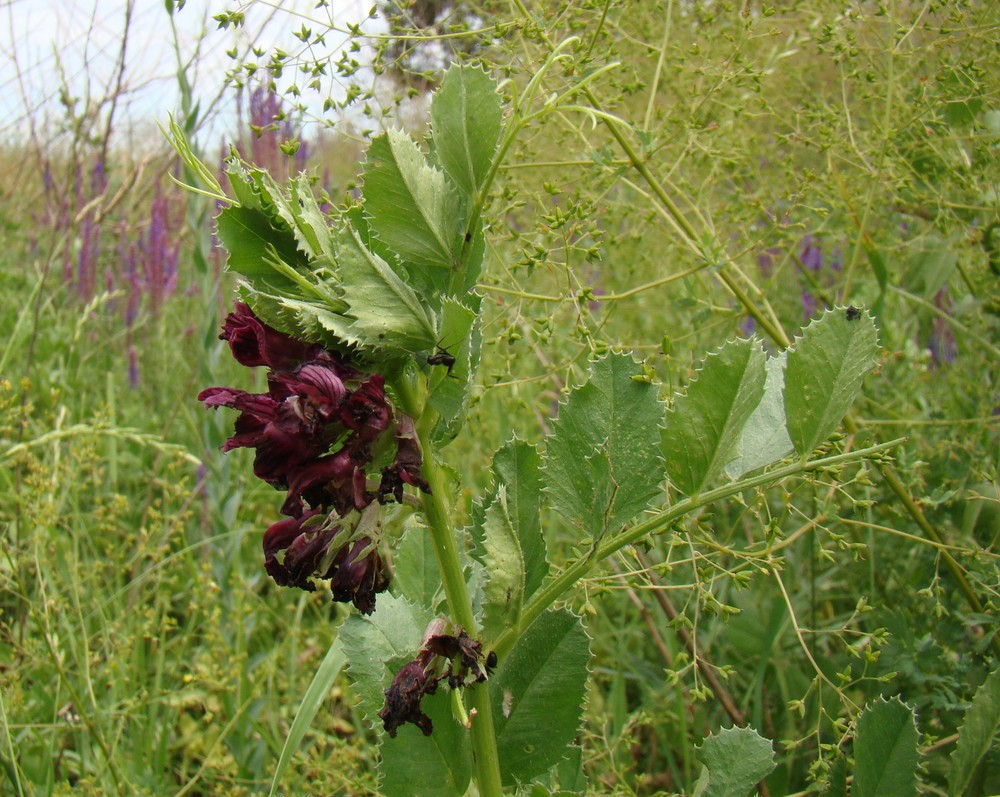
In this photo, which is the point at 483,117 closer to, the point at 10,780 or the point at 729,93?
the point at 10,780

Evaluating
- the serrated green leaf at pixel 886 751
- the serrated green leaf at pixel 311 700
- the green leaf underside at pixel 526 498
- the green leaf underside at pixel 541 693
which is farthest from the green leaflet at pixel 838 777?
the serrated green leaf at pixel 311 700

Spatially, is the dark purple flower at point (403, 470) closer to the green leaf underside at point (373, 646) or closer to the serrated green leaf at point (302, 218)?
the serrated green leaf at point (302, 218)

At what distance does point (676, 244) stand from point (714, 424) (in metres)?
1.00

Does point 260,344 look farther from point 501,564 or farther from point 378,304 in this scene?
point 501,564

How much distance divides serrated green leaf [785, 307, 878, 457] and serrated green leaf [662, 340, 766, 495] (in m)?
0.04

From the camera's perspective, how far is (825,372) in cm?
83

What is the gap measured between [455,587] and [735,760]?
0.37m

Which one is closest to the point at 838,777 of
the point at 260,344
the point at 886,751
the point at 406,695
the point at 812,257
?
the point at 886,751

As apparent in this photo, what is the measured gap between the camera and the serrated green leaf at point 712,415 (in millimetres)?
806

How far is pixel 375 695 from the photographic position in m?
0.95

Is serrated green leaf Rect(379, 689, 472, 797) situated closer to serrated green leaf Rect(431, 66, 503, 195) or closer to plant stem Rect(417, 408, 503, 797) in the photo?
plant stem Rect(417, 408, 503, 797)

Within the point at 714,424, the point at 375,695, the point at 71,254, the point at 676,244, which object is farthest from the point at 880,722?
the point at 71,254

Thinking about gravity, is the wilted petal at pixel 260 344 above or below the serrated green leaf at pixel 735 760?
above

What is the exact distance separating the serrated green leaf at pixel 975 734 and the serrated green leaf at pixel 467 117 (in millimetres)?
852
